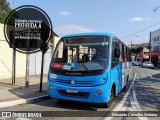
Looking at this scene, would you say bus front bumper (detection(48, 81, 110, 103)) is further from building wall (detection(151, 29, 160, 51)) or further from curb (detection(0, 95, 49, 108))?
building wall (detection(151, 29, 160, 51))

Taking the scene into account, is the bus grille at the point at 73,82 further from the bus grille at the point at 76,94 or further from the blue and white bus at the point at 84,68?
the bus grille at the point at 76,94

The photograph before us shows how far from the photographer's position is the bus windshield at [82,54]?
820 centimetres

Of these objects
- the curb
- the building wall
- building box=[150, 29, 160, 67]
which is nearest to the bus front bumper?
the curb

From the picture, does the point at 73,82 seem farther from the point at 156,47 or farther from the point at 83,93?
the point at 156,47

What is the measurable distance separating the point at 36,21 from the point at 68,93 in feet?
19.9

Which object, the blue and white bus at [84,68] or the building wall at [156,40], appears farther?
the building wall at [156,40]

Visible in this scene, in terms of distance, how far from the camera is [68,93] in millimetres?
8148

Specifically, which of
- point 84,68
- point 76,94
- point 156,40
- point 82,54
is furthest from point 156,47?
point 76,94

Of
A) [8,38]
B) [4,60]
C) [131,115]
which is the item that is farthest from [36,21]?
[131,115]

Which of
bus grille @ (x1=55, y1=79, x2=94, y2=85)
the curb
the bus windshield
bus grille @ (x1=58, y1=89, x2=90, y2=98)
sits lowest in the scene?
the curb

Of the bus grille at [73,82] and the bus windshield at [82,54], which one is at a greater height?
the bus windshield at [82,54]

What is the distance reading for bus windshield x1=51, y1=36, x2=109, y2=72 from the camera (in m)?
8.20

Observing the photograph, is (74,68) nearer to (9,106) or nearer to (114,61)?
(114,61)

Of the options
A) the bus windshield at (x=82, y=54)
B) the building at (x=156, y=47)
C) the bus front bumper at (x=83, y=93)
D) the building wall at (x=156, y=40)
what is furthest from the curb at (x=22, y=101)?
the building wall at (x=156, y=40)
